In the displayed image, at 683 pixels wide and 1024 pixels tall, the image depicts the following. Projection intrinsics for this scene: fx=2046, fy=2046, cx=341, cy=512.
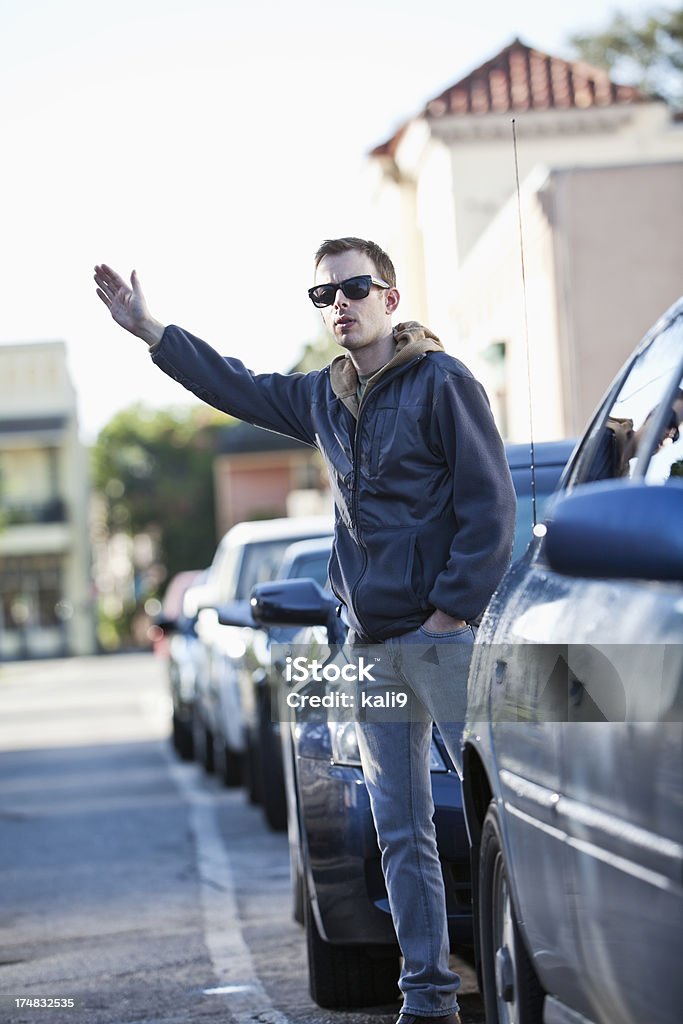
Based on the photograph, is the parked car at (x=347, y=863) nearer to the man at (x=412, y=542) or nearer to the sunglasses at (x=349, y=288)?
the man at (x=412, y=542)

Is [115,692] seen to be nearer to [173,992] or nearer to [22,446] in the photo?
[173,992]

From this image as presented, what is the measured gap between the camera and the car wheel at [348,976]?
6094 mm

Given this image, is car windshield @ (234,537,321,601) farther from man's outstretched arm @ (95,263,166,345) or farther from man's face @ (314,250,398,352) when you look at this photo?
man's face @ (314,250,398,352)

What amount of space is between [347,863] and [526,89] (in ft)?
87.5

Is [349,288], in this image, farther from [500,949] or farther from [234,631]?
[234,631]

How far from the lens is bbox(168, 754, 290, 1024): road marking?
6.36 meters

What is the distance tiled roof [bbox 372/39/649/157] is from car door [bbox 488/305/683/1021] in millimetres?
26611

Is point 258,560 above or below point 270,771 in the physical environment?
above

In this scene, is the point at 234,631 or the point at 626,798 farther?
the point at 234,631

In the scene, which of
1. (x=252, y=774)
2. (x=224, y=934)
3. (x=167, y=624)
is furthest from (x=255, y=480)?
(x=224, y=934)

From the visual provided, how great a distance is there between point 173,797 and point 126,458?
3058 inches

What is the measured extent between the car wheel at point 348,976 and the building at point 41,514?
73.4m

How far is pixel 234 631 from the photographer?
1406 centimetres

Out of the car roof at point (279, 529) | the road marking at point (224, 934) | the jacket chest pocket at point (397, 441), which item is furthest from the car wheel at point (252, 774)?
the jacket chest pocket at point (397, 441)
